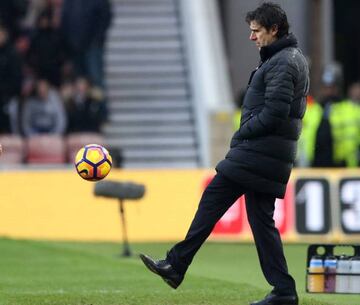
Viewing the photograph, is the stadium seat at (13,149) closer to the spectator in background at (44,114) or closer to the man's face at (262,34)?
the spectator in background at (44,114)

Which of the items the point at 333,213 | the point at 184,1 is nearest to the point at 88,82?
the point at 184,1

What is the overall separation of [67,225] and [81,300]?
24.3 feet

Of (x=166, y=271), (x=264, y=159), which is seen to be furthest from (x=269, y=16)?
(x=166, y=271)

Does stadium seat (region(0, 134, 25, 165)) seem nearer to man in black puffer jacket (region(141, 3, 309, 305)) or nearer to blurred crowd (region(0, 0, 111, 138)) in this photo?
blurred crowd (region(0, 0, 111, 138))

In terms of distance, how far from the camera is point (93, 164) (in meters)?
12.4

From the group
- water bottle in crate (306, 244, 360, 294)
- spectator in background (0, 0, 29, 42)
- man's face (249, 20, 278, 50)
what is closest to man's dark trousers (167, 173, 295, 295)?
water bottle in crate (306, 244, 360, 294)

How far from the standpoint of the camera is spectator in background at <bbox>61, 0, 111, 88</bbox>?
72.4 feet

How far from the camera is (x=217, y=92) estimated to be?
2261 cm

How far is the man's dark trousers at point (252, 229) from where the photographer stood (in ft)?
36.2

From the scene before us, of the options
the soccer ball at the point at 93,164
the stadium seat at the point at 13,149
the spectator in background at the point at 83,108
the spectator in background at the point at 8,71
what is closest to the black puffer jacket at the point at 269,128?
the soccer ball at the point at 93,164

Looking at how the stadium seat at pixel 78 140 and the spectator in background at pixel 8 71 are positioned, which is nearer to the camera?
the spectator in background at pixel 8 71

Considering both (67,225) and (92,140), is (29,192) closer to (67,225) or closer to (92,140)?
(67,225)

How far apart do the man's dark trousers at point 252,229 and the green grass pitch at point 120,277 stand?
67 centimetres

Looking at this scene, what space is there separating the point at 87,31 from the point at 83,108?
116cm
